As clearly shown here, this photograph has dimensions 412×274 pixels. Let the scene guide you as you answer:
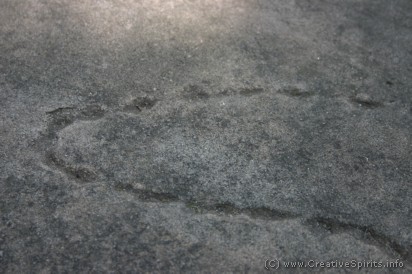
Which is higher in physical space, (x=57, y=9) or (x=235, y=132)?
(x=57, y=9)

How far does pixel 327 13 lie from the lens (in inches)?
88.6

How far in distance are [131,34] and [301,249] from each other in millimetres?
1181

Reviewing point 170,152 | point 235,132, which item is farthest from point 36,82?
point 235,132

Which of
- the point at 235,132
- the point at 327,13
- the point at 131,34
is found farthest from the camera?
the point at 327,13

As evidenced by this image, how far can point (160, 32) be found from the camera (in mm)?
1977

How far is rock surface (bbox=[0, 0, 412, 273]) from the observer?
1354 mm

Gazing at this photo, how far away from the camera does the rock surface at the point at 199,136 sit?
53.3 inches

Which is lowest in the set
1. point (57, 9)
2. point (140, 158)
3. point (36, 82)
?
point (140, 158)

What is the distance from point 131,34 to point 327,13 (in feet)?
3.35

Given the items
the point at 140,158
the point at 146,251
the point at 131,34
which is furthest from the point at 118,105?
the point at 146,251

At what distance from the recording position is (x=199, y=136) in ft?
5.40

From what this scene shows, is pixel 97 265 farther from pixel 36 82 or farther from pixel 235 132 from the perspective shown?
pixel 36 82

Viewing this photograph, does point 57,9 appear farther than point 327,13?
No

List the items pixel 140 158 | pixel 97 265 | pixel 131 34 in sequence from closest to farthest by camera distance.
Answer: pixel 97 265
pixel 140 158
pixel 131 34
